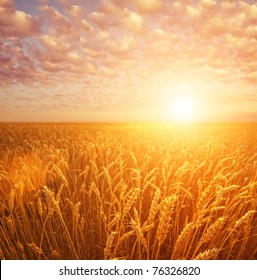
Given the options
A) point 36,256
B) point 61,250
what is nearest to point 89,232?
point 61,250

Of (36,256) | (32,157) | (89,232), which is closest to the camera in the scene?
(36,256)

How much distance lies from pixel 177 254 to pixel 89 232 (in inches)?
25.7

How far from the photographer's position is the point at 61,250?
196 centimetres
